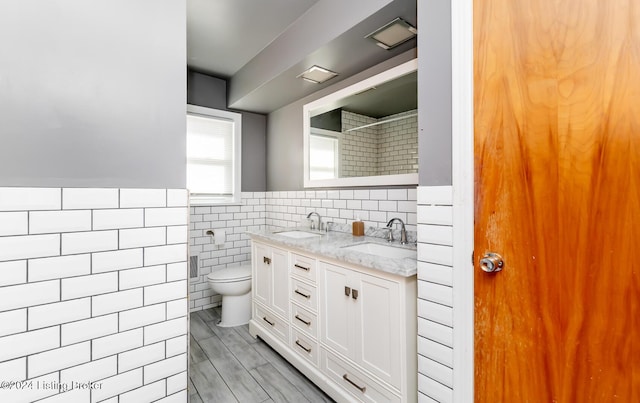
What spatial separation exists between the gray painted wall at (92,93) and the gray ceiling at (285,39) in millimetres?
985

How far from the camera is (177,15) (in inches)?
48.8

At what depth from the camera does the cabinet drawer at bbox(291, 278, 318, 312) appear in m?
1.92

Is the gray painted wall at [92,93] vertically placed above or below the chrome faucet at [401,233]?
above

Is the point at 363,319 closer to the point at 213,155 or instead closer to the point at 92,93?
the point at 92,93

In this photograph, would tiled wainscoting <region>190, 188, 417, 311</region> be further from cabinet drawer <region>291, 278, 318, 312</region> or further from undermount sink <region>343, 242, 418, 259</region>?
cabinet drawer <region>291, 278, 318, 312</region>

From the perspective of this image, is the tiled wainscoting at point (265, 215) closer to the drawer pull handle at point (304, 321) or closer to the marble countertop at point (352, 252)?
the marble countertop at point (352, 252)

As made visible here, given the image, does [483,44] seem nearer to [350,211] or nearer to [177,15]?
[177,15]

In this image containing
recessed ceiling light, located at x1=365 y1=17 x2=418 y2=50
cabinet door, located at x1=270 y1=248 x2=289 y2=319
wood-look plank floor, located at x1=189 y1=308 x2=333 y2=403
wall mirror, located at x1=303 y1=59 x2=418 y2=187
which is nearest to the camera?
recessed ceiling light, located at x1=365 y1=17 x2=418 y2=50

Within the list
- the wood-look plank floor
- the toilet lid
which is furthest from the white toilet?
the wood-look plank floor

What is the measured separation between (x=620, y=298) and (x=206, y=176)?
3.31 metres

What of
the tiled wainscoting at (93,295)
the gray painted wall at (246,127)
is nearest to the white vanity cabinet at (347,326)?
the tiled wainscoting at (93,295)

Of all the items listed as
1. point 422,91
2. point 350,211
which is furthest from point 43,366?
point 350,211

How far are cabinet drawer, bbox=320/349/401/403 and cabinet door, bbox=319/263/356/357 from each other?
8 cm

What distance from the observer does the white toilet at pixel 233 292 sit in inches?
107
